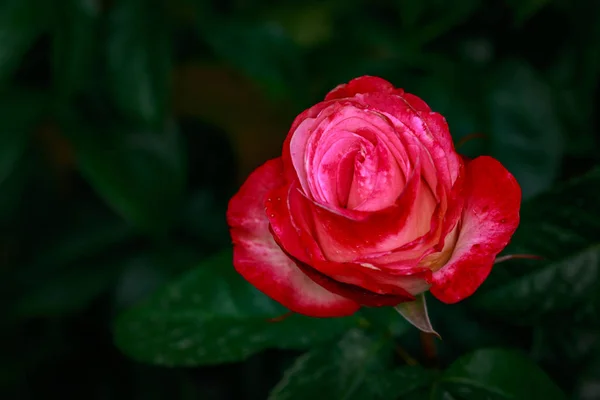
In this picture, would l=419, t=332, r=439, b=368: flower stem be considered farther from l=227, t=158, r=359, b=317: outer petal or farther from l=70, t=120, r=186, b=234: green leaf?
l=70, t=120, r=186, b=234: green leaf

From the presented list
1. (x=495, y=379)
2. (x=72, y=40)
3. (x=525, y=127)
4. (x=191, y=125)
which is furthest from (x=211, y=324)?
(x=191, y=125)

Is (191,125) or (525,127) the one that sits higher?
(525,127)

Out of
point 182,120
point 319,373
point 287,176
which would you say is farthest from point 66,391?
point 287,176

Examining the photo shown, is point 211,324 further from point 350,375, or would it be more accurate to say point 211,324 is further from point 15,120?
point 15,120

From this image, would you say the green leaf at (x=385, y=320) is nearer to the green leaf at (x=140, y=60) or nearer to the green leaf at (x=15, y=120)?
the green leaf at (x=140, y=60)

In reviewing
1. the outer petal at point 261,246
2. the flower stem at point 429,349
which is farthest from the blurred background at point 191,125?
the outer petal at point 261,246

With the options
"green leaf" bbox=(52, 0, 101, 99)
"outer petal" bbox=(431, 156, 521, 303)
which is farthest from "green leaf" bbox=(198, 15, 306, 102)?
"outer petal" bbox=(431, 156, 521, 303)

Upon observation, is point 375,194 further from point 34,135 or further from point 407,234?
point 34,135
